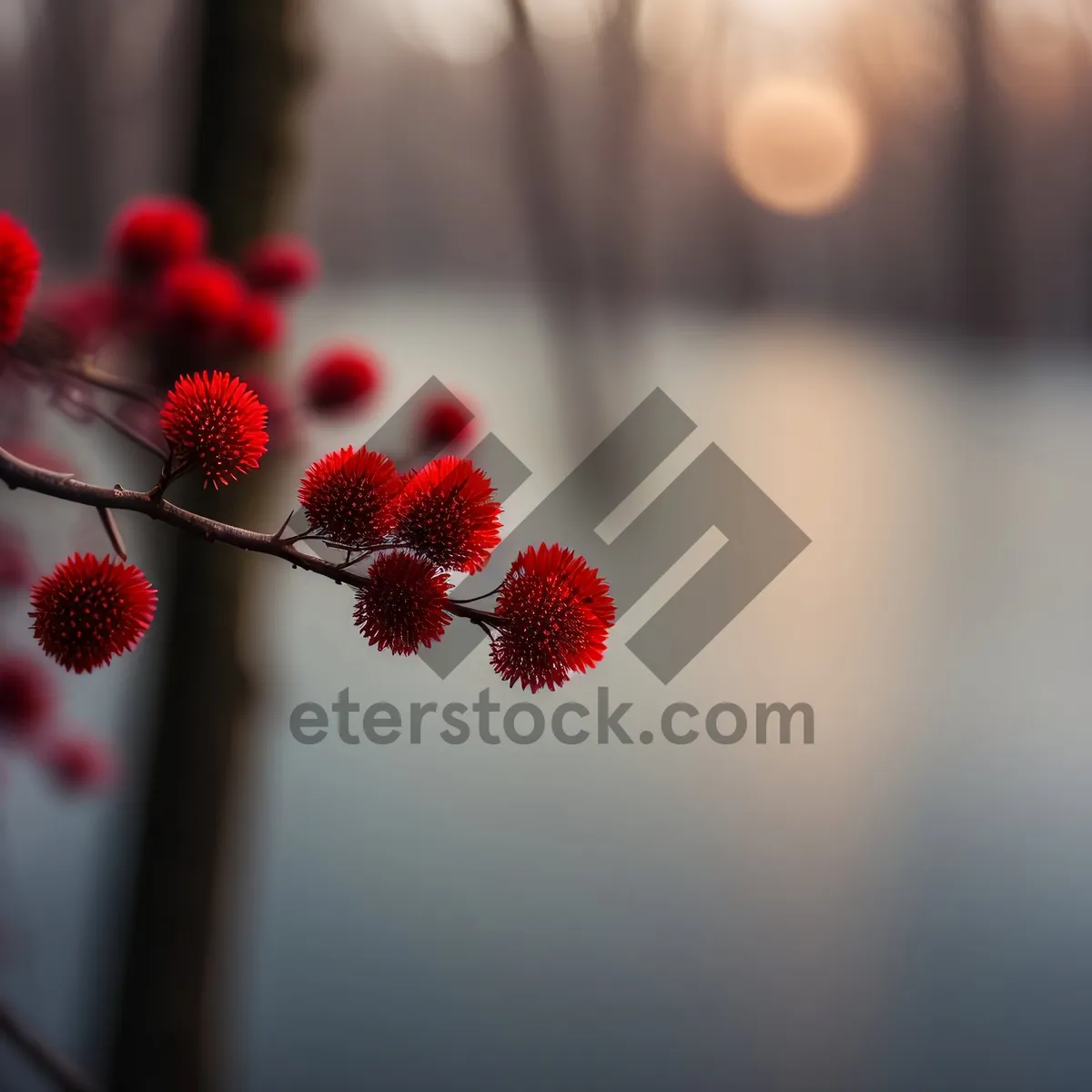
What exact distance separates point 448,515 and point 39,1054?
0.20m

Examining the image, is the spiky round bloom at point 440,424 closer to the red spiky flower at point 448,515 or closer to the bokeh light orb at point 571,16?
the red spiky flower at point 448,515

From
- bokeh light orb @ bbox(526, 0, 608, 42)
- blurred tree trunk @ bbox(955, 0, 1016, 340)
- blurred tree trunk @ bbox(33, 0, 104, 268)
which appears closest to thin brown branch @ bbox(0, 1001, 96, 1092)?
bokeh light orb @ bbox(526, 0, 608, 42)

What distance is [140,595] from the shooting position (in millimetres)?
110

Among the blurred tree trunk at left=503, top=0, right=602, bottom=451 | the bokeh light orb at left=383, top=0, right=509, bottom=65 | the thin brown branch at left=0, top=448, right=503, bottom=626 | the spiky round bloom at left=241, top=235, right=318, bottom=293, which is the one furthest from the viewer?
the bokeh light orb at left=383, top=0, right=509, bottom=65

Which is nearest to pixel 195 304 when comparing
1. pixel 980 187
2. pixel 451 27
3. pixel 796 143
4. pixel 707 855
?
pixel 707 855

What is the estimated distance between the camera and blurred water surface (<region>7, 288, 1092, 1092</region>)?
2.13 feet

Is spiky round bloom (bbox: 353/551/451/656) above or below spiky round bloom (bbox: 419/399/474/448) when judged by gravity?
below

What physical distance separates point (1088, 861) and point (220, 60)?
85cm

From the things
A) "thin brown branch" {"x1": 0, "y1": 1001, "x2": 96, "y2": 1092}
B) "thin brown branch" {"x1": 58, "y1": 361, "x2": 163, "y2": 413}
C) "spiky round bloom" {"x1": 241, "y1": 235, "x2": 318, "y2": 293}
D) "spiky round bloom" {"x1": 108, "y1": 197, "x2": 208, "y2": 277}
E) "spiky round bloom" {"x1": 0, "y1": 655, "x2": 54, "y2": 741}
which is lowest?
"thin brown branch" {"x1": 0, "y1": 1001, "x2": 96, "y2": 1092}

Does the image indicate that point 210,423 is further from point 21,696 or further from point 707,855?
point 707,855

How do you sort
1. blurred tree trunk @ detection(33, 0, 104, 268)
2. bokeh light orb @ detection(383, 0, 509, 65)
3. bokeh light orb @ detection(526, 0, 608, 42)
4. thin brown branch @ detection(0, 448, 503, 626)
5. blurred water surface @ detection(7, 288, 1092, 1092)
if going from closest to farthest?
1. thin brown branch @ detection(0, 448, 503, 626)
2. blurred water surface @ detection(7, 288, 1092, 1092)
3. bokeh light orb @ detection(526, 0, 608, 42)
4. bokeh light orb @ detection(383, 0, 509, 65)
5. blurred tree trunk @ detection(33, 0, 104, 268)

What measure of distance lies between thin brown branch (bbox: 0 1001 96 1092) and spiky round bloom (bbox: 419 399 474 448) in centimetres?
16

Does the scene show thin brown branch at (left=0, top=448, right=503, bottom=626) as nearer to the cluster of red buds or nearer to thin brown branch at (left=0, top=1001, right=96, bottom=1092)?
the cluster of red buds

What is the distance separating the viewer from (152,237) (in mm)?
254
